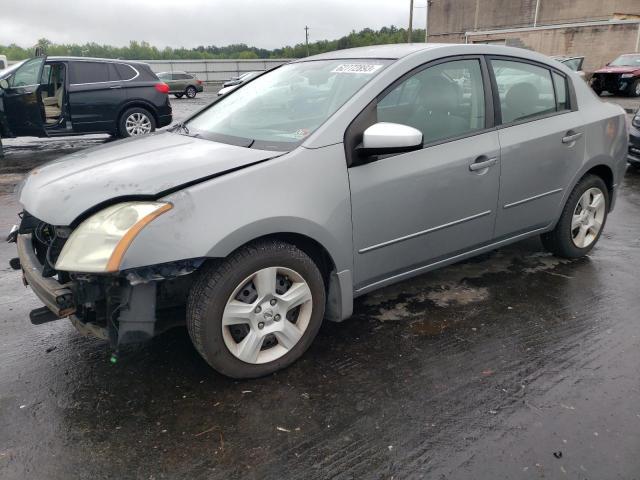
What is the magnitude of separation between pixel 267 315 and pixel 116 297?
72 cm

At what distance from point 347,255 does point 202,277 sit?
798 millimetres

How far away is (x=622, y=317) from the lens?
325 centimetres

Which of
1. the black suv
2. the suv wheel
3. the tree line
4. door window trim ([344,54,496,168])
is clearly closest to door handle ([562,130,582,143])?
door window trim ([344,54,496,168])

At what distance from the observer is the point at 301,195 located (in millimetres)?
2578

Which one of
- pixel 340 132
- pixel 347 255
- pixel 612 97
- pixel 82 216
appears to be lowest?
pixel 612 97

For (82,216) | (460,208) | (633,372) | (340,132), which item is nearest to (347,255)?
(340,132)

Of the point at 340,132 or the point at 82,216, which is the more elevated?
the point at 340,132

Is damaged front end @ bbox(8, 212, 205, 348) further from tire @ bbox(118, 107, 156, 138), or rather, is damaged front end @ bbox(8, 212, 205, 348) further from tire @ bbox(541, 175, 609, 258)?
tire @ bbox(118, 107, 156, 138)

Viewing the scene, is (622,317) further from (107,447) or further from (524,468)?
(107,447)

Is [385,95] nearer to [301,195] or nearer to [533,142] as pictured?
[301,195]

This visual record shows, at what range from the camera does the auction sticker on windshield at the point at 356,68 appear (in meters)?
3.04

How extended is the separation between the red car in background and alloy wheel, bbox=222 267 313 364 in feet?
71.2

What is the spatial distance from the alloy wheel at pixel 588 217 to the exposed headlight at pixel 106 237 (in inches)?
128

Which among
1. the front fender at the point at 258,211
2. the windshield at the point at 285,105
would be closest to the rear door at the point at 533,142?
the windshield at the point at 285,105
